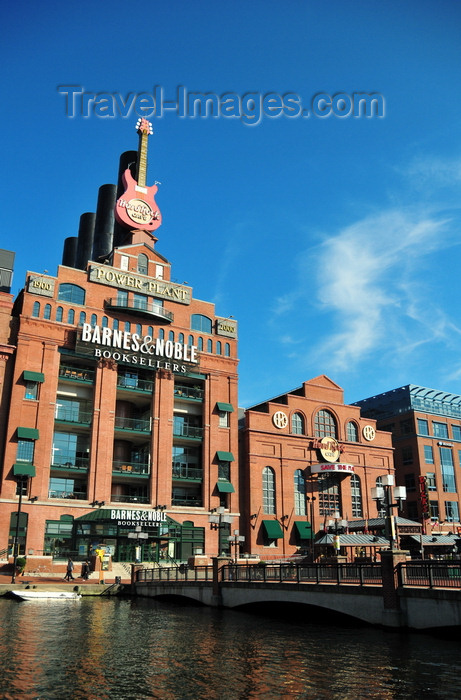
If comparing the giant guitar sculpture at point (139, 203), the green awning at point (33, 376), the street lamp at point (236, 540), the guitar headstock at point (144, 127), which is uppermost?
the guitar headstock at point (144, 127)

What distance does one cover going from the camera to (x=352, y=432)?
245 ft

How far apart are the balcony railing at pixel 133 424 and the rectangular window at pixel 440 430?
1751 inches

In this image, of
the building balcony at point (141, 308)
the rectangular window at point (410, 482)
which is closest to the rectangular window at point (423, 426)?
the rectangular window at point (410, 482)

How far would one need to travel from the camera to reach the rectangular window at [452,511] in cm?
8162

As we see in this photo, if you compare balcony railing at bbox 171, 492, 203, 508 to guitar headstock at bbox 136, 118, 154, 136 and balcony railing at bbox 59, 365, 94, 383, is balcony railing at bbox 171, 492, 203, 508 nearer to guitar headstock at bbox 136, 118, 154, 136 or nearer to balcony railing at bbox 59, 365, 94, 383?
balcony railing at bbox 59, 365, 94, 383

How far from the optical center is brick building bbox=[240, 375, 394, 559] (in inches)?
2514

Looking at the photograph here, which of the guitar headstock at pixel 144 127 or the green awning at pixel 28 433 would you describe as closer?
the green awning at pixel 28 433

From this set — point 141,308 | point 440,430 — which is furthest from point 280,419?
point 440,430

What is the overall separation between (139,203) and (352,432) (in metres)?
36.6

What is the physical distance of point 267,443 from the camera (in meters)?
66.8

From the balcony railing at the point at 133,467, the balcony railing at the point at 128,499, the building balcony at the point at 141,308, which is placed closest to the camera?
the balcony railing at the point at 128,499

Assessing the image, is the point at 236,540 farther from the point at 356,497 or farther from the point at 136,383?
the point at 356,497

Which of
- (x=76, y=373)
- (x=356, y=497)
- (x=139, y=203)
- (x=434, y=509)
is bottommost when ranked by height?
(x=434, y=509)

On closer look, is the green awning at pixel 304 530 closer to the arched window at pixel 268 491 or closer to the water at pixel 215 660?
the arched window at pixel 268 491
